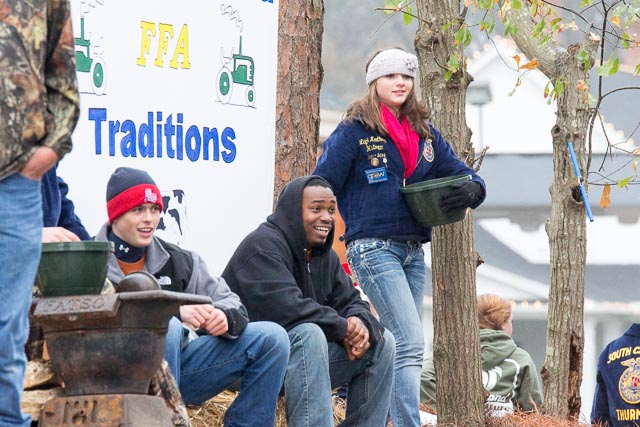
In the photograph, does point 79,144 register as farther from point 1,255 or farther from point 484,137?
point 484,137

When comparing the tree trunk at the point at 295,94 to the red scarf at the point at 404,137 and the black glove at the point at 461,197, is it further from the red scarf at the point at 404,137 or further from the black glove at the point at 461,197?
the black glove at the point at 461,197

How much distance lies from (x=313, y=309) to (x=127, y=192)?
1021 mm

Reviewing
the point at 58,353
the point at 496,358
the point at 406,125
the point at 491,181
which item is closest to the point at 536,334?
the point at 491,181

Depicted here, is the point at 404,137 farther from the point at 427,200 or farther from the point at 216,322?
the point at 216,322

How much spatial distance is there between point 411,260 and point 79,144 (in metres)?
1.76

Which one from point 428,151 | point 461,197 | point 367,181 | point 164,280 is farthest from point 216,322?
point 428,151

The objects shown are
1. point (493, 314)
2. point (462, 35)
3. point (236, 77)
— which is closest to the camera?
point (236, 77)

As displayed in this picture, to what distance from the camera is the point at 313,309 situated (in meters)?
6.58

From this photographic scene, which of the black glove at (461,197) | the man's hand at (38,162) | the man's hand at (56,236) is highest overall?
the man's hand at (38,162)

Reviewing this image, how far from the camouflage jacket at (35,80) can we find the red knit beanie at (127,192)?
1.57 metres

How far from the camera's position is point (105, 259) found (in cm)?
518

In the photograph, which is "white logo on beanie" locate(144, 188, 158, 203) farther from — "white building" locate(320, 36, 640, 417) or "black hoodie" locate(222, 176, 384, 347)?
"white building" locate(320, 36, 640, 417)

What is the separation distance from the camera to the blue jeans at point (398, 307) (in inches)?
277

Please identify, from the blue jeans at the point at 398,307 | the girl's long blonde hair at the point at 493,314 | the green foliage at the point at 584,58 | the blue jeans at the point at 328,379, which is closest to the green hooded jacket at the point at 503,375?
the girl's long blonde hair at the point at 493,314
